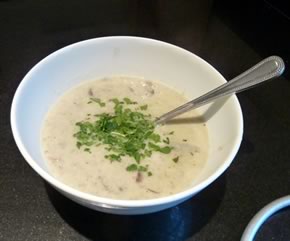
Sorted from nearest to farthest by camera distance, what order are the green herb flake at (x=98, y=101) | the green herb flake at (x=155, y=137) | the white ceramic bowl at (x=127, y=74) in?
the white ceramic bowl at (x=127, y=74) → the green herb flake at (x=155, y=137) → the green herb flake at (x=98, y=101)

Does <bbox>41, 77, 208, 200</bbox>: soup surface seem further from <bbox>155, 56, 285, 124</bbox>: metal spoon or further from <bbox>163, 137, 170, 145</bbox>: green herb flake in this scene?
<bbox>155, 56, 285, 124</bbox>: metal spoon

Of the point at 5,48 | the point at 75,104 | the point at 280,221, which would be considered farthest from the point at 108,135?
the point at 5,48

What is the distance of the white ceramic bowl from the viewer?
0.87 metres

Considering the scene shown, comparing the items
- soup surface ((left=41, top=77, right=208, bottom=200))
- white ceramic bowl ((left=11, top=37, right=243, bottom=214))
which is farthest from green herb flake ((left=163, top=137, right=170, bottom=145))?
white ceramic bowl ((left=11, top=37, right=243, bottom=214))

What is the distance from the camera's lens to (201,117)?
105 cm

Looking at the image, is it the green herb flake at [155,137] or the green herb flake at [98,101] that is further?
the green herb flake at [98,101]

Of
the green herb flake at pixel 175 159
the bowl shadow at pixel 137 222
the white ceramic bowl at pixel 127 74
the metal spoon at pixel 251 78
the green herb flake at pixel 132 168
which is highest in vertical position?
the metal spoon at pixel 251 78

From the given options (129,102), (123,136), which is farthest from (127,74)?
(123,136)

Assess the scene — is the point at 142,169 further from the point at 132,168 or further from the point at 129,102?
the point at 129,102

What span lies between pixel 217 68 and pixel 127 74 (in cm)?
36

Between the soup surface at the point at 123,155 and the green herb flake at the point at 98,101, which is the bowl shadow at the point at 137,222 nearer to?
the soup surface at the point at 123,155

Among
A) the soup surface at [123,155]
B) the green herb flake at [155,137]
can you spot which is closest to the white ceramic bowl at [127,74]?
the soup surface at [123,155]

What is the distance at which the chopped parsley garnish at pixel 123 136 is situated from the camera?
93cm

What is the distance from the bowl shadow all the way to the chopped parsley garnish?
106 millimetres
